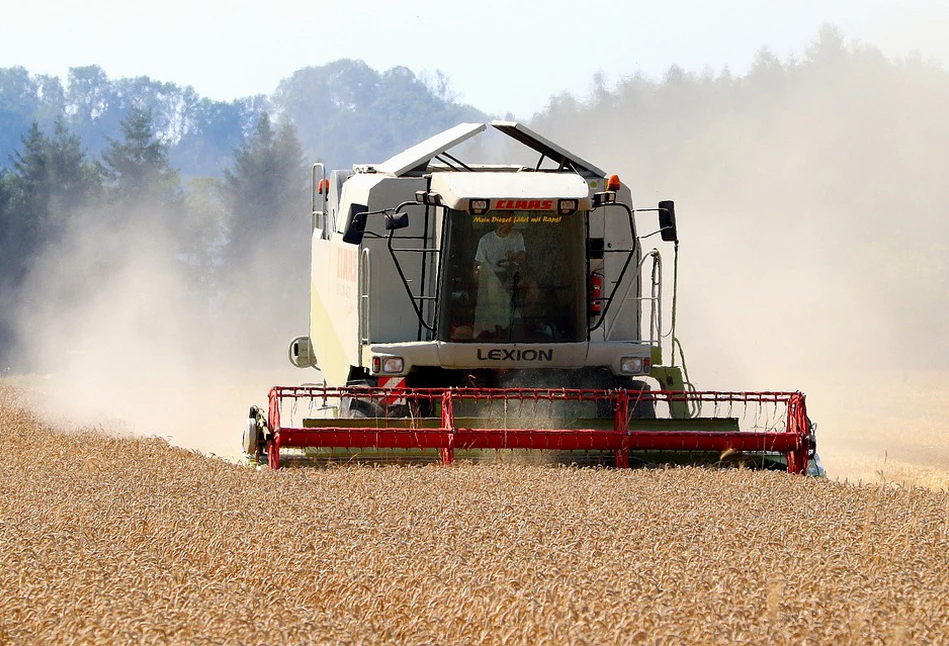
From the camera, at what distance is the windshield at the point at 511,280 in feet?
33.1

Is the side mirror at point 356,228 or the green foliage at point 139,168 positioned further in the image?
the green foliage at point 139,168

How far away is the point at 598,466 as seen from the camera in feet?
30.5

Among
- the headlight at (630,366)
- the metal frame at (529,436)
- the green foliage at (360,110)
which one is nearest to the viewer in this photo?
the metal frame at (529,436)

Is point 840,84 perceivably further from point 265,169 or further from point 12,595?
point 12,595

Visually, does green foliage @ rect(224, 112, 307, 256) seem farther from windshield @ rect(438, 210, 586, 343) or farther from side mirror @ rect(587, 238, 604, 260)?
windshield @ rect(438, 210, 586, 343)

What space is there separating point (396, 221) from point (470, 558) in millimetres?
4475

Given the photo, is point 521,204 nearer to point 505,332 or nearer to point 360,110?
point 505,332

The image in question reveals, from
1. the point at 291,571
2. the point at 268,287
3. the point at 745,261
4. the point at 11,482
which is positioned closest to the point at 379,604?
the point at 291,571

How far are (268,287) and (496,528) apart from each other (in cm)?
3548

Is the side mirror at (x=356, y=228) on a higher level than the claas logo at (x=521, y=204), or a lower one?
lower

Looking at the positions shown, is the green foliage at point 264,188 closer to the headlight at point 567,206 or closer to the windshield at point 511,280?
the windshield at point 511,280

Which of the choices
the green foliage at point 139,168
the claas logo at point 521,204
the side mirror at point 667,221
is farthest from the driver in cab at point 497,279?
the green foliage at point 139,168

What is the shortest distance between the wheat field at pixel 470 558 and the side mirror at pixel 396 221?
1803 millimetres

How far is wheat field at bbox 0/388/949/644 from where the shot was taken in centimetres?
435
